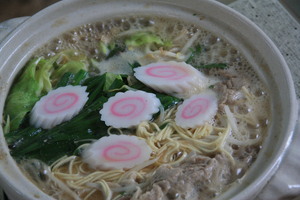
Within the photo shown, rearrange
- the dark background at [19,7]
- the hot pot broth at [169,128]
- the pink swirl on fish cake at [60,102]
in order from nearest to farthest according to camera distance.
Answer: the hot pot broth at [169,128] < the pink swirl on fish cake at [60,102] < the dark background at [19,7]

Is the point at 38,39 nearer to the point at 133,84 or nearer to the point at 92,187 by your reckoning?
the point at 133,84

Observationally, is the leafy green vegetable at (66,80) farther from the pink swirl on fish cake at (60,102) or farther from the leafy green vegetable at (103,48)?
the leafy green vegetable at (103,48)

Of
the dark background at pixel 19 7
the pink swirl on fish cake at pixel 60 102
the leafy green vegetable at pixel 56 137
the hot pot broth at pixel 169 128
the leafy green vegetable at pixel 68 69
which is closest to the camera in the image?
the hot pot broth at pixel 169 128

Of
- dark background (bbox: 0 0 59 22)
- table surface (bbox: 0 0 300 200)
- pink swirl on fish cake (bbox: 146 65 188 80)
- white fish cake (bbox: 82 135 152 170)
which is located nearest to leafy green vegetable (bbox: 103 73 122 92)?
pink swirl on fish cake (bbox: 146 65 188 80)

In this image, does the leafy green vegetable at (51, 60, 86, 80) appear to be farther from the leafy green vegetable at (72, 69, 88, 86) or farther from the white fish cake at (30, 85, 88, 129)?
the white fish cake at (30, 85, 88, 129)

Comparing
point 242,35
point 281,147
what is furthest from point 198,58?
point 281,147

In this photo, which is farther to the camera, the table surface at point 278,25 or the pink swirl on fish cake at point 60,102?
the table surface at point 278,25

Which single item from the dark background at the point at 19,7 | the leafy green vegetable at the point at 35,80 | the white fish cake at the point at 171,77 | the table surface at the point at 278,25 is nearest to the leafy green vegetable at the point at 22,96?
the leafy green vegetable at the point at 35,80
